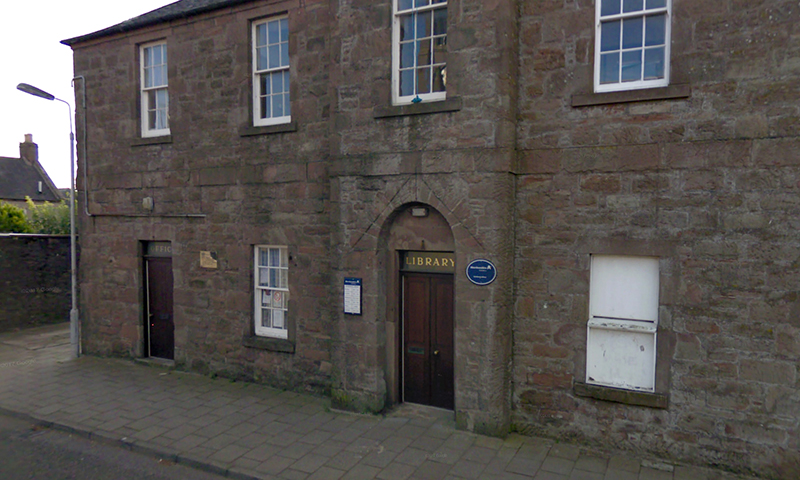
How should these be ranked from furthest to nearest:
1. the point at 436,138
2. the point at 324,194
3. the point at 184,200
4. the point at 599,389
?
the point at 184,200
the point at 324,194
the point at 436,138
the point at 599,389

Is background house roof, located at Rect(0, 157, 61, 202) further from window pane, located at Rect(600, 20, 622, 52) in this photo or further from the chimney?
window pane, located at Rect(600, 20, 622, 52)

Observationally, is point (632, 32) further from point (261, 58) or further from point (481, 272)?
point (261, 58)

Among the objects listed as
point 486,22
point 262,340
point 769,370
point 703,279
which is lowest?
point 262,340

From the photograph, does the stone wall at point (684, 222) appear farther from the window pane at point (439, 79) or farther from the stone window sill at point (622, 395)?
the window pane at point (439, 79)

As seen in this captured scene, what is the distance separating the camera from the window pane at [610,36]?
673 cm

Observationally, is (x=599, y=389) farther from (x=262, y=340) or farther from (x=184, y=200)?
(x=184, y=200)

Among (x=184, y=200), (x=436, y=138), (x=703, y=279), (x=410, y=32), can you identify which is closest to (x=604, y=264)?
(x=703, y=279)

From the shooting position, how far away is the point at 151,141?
10.7 meters

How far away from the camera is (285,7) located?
9.12m

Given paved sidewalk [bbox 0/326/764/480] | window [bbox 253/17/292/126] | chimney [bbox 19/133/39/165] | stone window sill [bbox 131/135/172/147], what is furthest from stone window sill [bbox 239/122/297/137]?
chimney [bbox 19/133/39/165]

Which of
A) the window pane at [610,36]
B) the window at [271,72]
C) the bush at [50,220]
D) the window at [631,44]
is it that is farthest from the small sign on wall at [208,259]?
the bush at [50,220]

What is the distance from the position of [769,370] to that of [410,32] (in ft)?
21.2

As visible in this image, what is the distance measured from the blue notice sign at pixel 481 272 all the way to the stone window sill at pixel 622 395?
1.84m

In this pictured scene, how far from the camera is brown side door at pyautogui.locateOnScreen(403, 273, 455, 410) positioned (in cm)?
789
